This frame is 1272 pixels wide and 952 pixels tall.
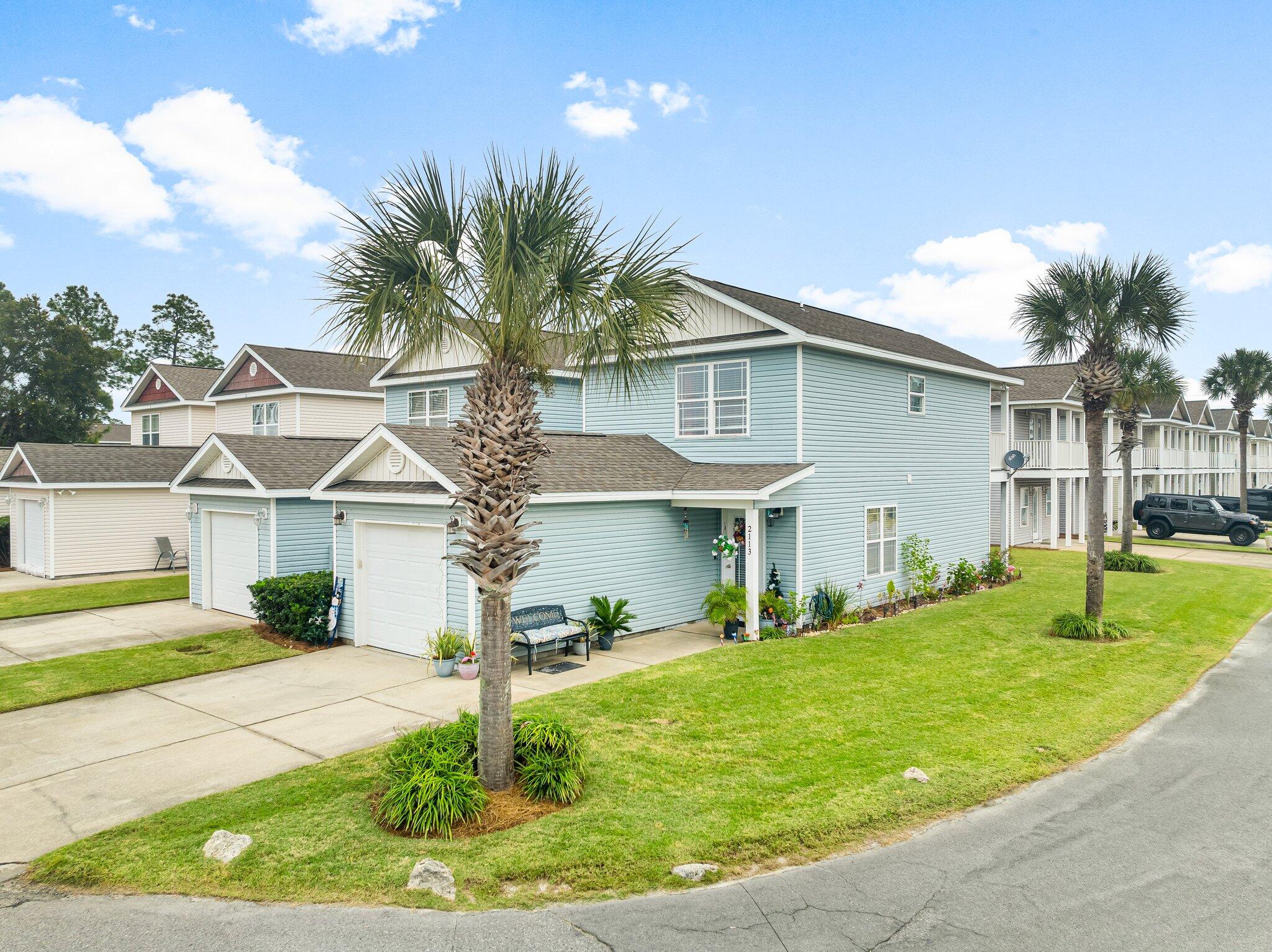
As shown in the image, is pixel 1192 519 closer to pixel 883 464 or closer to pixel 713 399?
pixel 883 464

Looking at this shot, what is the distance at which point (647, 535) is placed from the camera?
15.0 m

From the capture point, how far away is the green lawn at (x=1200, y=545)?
3033cm

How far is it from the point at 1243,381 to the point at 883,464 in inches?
1479

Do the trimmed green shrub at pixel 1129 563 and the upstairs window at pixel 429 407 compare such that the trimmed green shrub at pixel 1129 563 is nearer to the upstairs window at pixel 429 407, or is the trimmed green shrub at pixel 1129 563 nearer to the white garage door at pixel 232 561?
the upstairs window at pixel 429 407

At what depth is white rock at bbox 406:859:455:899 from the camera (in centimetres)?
552

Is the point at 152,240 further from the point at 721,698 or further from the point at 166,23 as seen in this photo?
the point at 721,698

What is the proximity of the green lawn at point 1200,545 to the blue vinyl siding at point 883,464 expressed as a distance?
15.3m

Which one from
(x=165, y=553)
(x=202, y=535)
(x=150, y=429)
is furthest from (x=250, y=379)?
(x=202, y=535)

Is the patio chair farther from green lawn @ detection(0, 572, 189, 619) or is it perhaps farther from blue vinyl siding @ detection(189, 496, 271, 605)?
blue vinyl siding @ detection(189, 496, 271, 605)

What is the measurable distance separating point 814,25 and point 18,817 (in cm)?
2253

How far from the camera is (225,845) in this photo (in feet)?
19.9

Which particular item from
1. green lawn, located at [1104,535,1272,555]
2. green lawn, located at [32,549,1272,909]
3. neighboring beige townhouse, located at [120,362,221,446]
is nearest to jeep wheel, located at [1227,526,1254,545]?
green lawn, located at [1104,535,1272,555]

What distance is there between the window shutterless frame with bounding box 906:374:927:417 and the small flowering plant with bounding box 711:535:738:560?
20.6 ft

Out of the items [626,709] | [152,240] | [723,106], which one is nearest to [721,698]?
[626,709]
